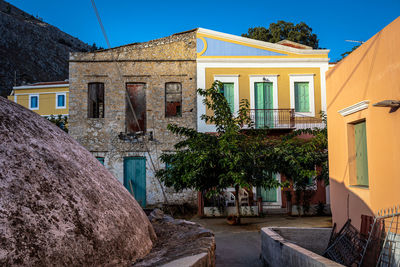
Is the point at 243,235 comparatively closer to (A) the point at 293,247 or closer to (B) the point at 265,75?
(A) the point at 293,247

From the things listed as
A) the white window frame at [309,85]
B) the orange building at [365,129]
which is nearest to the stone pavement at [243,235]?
the orange building at [365,129]

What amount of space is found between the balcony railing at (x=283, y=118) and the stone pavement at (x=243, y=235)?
12.8 feet

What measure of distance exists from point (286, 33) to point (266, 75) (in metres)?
17.2

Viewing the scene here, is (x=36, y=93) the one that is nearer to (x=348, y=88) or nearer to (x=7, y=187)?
(x=348, y=88)

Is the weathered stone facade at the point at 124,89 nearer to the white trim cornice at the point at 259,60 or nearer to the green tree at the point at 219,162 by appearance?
the white trim cornice at the point at 259,60

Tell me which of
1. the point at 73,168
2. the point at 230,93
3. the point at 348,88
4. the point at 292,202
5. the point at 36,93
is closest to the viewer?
the point at 73,168

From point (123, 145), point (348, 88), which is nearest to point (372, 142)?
point (348, 88)

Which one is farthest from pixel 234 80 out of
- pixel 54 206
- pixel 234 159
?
pixel 54 206

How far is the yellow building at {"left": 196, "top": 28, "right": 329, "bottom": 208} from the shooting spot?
1545cm

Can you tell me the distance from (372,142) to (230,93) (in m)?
9.92

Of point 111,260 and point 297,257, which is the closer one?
point 111,260

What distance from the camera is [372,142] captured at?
595 centimetres

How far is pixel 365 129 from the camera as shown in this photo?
6.51 m

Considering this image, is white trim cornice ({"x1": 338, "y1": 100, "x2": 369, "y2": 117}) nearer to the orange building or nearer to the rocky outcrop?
the orange building
